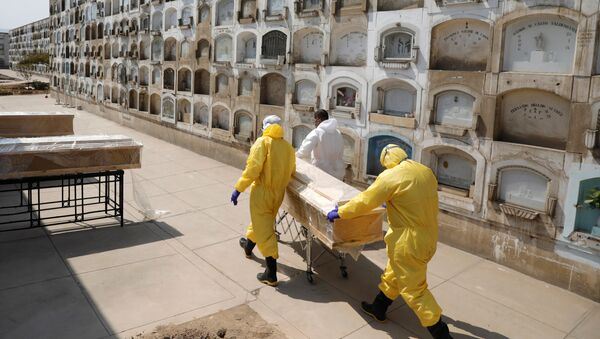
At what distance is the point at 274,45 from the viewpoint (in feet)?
31.3

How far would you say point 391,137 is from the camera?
7.28 metres

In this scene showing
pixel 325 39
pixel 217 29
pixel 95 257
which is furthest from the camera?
pixel 217 29

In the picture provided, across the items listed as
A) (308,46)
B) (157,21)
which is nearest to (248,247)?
(308,46)

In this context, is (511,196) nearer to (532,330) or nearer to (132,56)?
(532,330)

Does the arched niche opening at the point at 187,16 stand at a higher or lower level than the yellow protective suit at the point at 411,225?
higher

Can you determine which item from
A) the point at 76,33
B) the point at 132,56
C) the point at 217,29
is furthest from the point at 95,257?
the point at 76,33

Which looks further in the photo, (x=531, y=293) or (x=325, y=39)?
(x=325, y=39)

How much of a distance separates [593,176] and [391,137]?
290cm

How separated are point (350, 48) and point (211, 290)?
15.9 feet

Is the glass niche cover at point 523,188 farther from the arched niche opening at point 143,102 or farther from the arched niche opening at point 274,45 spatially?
the arched niche opening at point 143,102

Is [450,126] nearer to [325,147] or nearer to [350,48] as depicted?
[325,147]

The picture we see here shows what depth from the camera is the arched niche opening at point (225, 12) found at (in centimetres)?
1088

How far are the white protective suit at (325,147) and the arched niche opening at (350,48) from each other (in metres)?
2.01

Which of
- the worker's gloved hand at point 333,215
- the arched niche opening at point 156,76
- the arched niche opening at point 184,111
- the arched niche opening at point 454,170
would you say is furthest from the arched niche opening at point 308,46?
the arched niche opening at point 156,76
